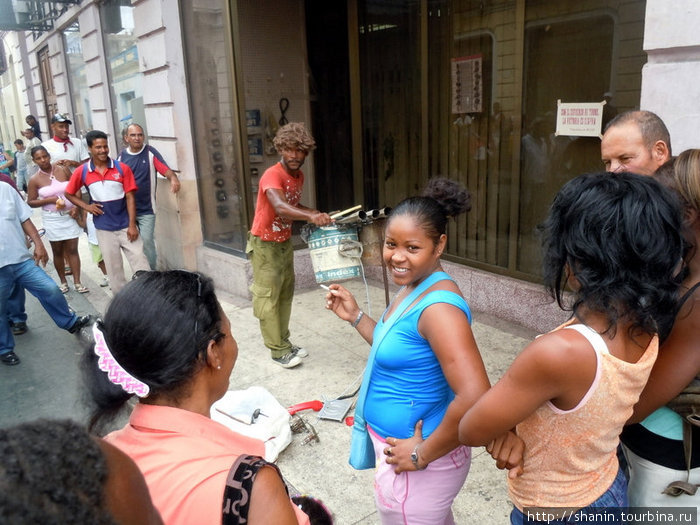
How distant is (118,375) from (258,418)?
222cm

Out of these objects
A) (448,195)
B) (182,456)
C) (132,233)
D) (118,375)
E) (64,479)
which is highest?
(448,195)

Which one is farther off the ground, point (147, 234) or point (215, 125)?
point (215, 125)

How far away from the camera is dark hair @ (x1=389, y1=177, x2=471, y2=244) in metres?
2.01

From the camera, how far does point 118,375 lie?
127 cm

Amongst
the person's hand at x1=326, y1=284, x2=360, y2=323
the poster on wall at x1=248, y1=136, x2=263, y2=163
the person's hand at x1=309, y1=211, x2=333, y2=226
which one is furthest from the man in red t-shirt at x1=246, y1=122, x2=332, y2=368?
the poster on wall at x1=248, y1=136, x2=263, y2=163

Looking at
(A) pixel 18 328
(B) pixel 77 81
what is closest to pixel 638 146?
(A) pixel 18 328

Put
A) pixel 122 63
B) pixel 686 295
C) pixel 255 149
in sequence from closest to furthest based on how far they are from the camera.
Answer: pixel 686 295, pixel 255 149, pixel 122 63

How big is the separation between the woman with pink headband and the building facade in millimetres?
2930

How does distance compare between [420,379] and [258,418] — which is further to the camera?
[258,418]

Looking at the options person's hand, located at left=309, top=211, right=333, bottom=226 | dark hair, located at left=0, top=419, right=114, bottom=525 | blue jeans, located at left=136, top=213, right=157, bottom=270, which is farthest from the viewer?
blue jeans, located at left=136, top=213, right=157, bottom=270

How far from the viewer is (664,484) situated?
155cm

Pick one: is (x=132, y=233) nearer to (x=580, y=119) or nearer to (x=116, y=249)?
(x=116, y=249)

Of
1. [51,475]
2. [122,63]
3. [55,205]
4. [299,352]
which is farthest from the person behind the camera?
[122,63]

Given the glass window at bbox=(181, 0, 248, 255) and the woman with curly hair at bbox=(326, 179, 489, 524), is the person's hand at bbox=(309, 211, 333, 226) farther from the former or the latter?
the glass window at bbox=(181, 0, 248, 255)
